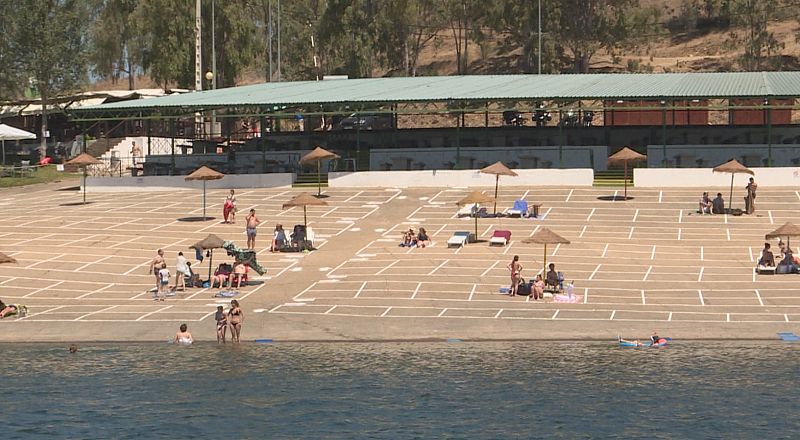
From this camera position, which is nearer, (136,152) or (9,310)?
(9,310)

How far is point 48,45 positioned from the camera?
77.6 metres

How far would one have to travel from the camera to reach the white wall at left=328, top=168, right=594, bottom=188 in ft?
184

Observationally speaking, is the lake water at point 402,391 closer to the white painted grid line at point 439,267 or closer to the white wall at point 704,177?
the white painted grid line at point 439,267

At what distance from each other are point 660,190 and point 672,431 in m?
28.6

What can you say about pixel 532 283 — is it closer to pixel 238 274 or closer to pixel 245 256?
pixel 245 256

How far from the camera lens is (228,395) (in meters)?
29.6

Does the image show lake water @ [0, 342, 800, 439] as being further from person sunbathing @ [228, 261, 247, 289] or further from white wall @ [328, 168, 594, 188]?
white wall @ [328, 168, 594, 188]

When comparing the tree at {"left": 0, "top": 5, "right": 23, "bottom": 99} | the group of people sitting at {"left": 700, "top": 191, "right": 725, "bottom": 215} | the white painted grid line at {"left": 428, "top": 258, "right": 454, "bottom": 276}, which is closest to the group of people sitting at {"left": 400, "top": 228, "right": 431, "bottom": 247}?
the white painted grid line at {"left": 428, "top": 258, "right": 454, "bottom": 276}

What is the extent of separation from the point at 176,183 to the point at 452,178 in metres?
13.3

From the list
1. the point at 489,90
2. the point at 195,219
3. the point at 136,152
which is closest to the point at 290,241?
the point at 195,219

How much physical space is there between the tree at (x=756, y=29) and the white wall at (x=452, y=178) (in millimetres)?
47451

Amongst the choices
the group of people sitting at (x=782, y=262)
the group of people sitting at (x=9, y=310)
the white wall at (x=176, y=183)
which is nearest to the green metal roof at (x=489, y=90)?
the white wall at (x=176, y=183)

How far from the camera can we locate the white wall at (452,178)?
56156 mm

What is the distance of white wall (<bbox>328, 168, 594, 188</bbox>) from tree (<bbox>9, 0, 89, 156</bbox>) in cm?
2632
